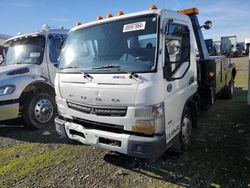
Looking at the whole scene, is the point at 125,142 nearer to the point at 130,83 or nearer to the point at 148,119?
the point at 148,119

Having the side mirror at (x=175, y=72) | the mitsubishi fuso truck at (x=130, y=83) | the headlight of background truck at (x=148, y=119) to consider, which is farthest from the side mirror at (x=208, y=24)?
the headlight of background truck at (x=148, y=119)

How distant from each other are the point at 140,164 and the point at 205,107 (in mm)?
2334

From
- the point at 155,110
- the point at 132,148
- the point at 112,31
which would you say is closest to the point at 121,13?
the point at 112,31

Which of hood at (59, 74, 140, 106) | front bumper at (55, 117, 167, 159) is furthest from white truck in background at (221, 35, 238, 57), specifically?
front bumper at (55, 117, 167, 159)

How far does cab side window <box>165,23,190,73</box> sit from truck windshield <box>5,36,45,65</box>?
152 inches

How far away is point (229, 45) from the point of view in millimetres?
37125

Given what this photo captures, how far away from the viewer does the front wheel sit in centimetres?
591

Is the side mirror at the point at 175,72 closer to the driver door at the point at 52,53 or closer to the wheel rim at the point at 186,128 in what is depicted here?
the wheel rim at the point at 186,128

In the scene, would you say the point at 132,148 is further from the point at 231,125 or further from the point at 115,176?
the point at 231,125

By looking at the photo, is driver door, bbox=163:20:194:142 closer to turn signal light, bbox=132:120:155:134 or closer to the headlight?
turn signal light, bbox=132:120:155:134

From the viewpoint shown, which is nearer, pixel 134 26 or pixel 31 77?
pixel 134 26

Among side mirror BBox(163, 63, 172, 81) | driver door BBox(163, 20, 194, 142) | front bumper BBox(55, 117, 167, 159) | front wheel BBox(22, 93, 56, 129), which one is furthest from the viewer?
front wheel BBox(22, 93, 56, 129)

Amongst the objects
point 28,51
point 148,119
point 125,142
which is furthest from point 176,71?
point 28,51

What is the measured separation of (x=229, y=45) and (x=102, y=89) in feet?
125
